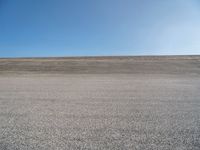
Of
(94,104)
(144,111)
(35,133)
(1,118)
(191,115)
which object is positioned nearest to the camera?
(35,133)

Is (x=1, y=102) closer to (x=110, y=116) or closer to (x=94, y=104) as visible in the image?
(x=94, y=104)

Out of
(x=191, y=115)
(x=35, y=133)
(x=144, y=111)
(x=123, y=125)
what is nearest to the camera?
(x=35, y=133)

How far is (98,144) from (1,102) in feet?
17.6

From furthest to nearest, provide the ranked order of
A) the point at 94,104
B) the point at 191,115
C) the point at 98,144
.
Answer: the point at 94,104 < the point at 191,115 < the point at 98,144

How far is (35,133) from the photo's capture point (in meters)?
4.65

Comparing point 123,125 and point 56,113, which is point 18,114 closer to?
point 56,113

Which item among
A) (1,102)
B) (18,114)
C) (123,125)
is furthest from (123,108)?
(1,102)

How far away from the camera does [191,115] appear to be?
6219 mm

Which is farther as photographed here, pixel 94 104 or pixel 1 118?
pixel 94 104

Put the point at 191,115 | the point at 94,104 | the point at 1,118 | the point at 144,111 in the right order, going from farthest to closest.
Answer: the point at 94,104
the point at 144,111
the point at 191,115
the point at 1,118

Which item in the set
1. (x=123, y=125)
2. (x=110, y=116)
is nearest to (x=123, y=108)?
(x=110, y=116)

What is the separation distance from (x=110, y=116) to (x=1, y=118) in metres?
2.84

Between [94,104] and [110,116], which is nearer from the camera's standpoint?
[110,116]

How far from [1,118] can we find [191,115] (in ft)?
16.7
